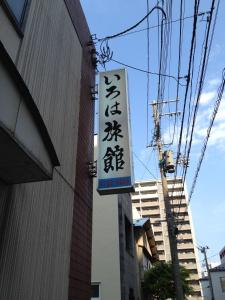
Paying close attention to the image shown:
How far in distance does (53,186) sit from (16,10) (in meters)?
3.32

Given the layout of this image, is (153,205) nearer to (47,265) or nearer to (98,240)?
(98,240)

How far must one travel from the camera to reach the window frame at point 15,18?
210 inches

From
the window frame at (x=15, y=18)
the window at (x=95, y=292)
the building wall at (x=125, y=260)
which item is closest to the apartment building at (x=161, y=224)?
the building wall at (x=125, y=260)

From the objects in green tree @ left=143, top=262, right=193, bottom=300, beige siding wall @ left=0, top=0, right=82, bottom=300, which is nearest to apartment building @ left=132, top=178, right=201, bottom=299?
green tree @ left=143, top=262, right=193, bottom=300

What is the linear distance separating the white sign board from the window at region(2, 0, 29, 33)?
164 inches

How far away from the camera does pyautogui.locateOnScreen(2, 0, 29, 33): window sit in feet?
17.8

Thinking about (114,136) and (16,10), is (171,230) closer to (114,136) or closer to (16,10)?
(114,136)

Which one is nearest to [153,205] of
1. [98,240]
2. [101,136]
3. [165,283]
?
[165,283]

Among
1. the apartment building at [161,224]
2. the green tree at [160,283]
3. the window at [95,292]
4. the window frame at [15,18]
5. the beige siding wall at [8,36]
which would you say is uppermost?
the apartment building at [161,224]

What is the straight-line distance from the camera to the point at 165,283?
71.1 feet

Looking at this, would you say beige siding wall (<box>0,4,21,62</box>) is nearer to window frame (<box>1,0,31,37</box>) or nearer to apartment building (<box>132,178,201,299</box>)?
window frame (<box>1,0,31,37</box>)

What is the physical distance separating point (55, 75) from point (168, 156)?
9209 mm

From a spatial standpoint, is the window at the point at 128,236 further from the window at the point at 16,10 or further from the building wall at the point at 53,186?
the window at the point at 16,10

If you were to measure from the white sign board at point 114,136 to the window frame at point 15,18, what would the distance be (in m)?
4.10
